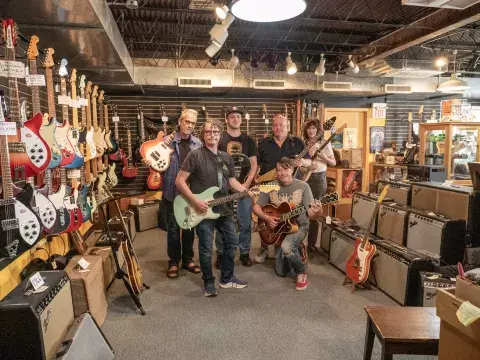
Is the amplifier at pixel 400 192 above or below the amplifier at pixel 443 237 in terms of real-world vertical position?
above

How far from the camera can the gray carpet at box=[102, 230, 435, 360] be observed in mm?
2410

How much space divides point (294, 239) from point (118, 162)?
169 inches

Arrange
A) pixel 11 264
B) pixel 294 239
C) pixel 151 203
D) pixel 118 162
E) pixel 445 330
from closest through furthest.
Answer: pixel 445 330
pixel 11 264
pixel 294 239
pixel 151 203
pixel 118 162

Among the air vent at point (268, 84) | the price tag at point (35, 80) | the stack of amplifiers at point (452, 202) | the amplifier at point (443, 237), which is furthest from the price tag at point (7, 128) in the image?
the air vent at point (268, 84)

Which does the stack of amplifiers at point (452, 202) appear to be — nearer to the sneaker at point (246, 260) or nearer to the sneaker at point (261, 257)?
the sneaker at point (261, 257)

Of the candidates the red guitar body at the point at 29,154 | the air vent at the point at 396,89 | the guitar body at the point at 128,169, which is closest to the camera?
the red guitar body at the point at 29,154

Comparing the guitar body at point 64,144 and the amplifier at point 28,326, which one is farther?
the guitar body at point 64,144

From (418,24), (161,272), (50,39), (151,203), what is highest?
(418,24)

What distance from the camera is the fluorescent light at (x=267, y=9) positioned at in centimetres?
194

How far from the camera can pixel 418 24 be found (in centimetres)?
454

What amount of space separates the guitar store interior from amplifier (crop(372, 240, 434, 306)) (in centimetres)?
2

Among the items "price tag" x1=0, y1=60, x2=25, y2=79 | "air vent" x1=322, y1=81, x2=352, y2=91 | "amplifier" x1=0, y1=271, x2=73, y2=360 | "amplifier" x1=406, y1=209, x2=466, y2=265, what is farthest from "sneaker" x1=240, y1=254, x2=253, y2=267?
"air vent" x1=322, y1=81, x2=352, y2=91

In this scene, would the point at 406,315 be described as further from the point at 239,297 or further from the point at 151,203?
the point at 151,203

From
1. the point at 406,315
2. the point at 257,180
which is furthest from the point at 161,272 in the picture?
the point at 406,315
